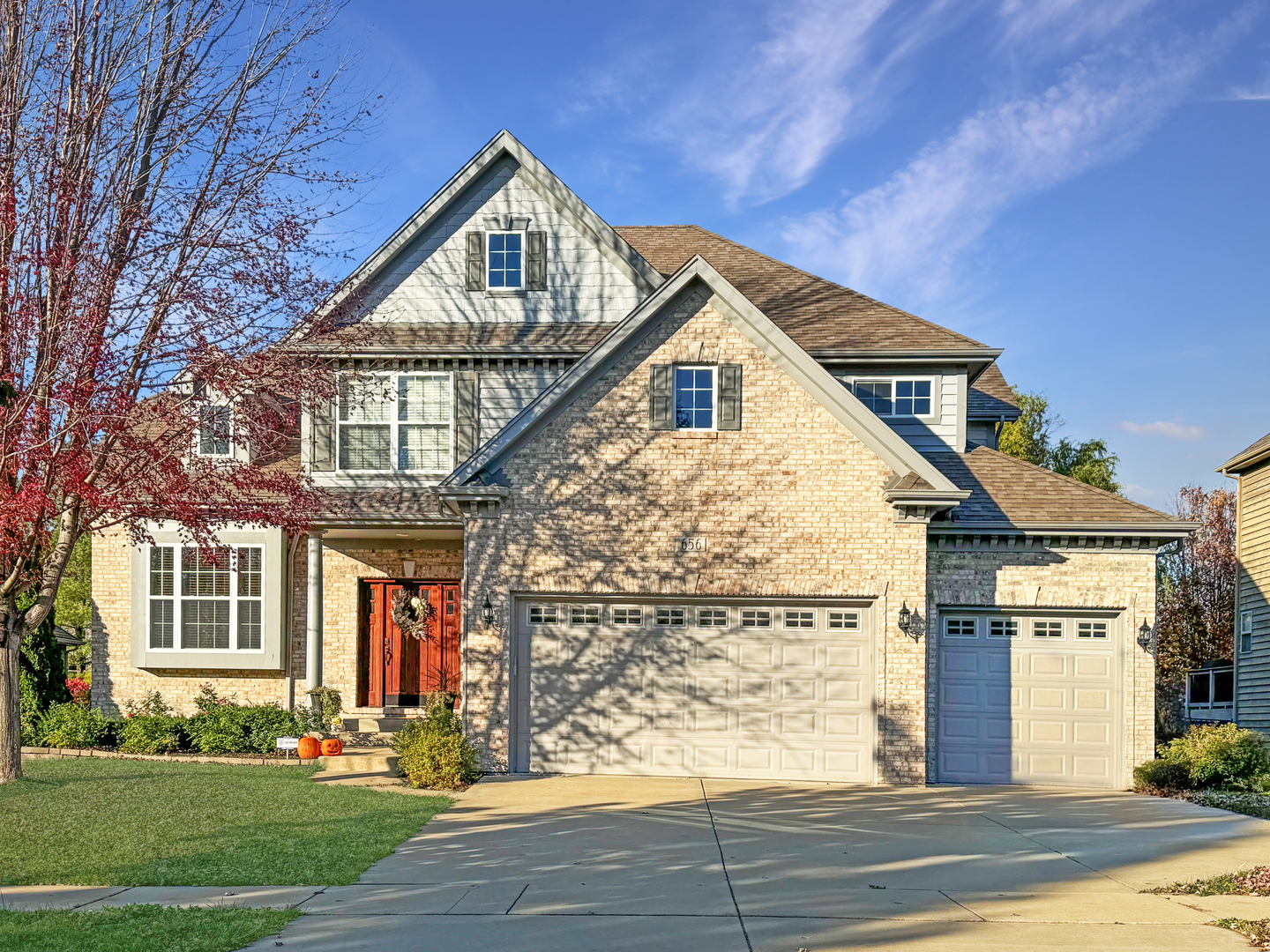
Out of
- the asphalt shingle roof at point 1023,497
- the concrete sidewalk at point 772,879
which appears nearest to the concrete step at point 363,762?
the concrete sidewalk at point 772,879

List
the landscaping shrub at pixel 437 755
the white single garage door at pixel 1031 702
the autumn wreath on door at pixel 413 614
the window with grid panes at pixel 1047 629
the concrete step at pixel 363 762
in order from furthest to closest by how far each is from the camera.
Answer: the autumn wreath on door at pixel 413 614, the window with grid panes at pixel 1047 629, the white single garage door at pixel 1031 702, the concrete step at pixel 363 762, the landscaping shrub at pixel 437 755

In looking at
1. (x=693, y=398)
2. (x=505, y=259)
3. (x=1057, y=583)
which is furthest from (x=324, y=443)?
(x=1057, y=583)

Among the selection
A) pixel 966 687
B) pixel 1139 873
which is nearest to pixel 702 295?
pixel 966 687

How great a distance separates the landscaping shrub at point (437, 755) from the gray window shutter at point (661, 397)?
17.5 feet

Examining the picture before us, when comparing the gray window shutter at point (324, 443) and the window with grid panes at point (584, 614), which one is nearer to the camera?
the window with grid panes at point (584, 614)

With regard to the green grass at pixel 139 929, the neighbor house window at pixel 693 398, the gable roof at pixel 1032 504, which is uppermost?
the neighbor house window at pixel 693 398

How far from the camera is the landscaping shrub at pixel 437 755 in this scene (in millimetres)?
13195

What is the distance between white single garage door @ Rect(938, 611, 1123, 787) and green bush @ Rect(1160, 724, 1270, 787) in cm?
98

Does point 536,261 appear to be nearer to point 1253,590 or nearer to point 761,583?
point 761,583

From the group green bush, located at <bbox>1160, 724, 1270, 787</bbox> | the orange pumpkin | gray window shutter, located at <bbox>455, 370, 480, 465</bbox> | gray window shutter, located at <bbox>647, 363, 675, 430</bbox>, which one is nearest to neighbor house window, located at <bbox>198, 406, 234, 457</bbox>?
gray window shutter, located at <bbox>455, 370, 480, 465</bbox>

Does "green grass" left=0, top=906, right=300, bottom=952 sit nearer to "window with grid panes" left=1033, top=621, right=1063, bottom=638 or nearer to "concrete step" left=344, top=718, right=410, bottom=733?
"concrete step" left=344, top=718, right=410, bottom=733

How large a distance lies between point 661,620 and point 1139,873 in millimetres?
7197

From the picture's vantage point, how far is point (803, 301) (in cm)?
1878

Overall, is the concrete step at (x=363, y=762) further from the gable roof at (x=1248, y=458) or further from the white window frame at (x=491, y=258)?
the gable roof at (x=1248, y=458)
